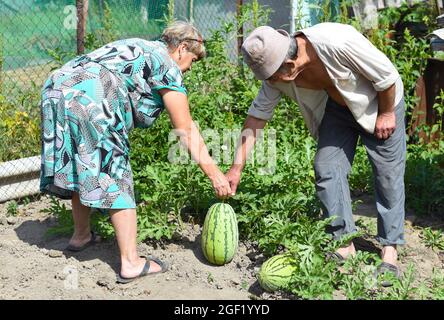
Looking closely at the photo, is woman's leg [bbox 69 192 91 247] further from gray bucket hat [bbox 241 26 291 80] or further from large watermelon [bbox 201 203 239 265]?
gray bucket hat [bbox 241 26 291 80]

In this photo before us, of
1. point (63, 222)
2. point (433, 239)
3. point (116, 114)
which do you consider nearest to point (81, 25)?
point (63, 222)

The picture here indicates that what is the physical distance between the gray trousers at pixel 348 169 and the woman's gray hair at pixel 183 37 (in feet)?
3.16

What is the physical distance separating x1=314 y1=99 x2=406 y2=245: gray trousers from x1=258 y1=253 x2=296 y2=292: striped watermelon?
1.52 ft

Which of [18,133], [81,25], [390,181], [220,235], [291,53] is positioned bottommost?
[220,235]

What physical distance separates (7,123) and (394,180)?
3595 mm

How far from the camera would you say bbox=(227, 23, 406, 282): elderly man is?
420 centimetres

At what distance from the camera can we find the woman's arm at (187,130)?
441 centimetres

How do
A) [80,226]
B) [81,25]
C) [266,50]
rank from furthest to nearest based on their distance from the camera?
[81,25] < [80,226] < [266,50]

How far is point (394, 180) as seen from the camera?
464cm

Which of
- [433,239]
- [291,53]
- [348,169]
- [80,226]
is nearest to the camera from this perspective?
[291,53]

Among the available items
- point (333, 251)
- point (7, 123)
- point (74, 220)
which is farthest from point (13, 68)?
point (333, 251)

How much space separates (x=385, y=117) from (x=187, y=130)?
1.26m

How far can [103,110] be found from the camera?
441 centimetres

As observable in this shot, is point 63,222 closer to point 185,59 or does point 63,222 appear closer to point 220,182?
point 220,182
